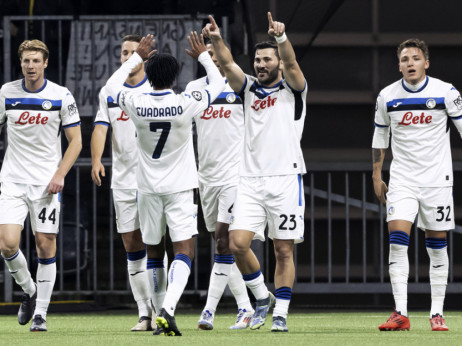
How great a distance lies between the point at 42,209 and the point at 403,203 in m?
2.28

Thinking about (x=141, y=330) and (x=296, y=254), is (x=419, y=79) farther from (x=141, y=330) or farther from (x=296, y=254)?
(x=296, y=254)

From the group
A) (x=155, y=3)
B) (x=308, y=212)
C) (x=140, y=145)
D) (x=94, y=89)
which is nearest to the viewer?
(x=140, y=145)

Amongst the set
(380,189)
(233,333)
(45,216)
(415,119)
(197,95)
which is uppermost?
(197,95)

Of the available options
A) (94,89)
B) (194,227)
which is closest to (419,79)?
(194,227)

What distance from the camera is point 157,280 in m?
8.12

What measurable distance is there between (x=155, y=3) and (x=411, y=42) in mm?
5330

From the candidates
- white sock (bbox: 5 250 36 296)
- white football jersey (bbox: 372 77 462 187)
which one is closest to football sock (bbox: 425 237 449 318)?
white football jersey (bbox: 372 77 462 187)

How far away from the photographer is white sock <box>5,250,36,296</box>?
337 inches

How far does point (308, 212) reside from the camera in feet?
40.8

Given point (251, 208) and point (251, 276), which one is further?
point (251, 276)

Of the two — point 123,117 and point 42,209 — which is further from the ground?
point 123,117

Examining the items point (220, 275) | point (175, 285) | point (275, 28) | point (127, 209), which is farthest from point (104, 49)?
point (175, 285)

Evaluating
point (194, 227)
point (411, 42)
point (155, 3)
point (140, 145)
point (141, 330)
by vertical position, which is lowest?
point (141, 330)

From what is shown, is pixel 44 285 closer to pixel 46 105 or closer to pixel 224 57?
pixel 46 105
